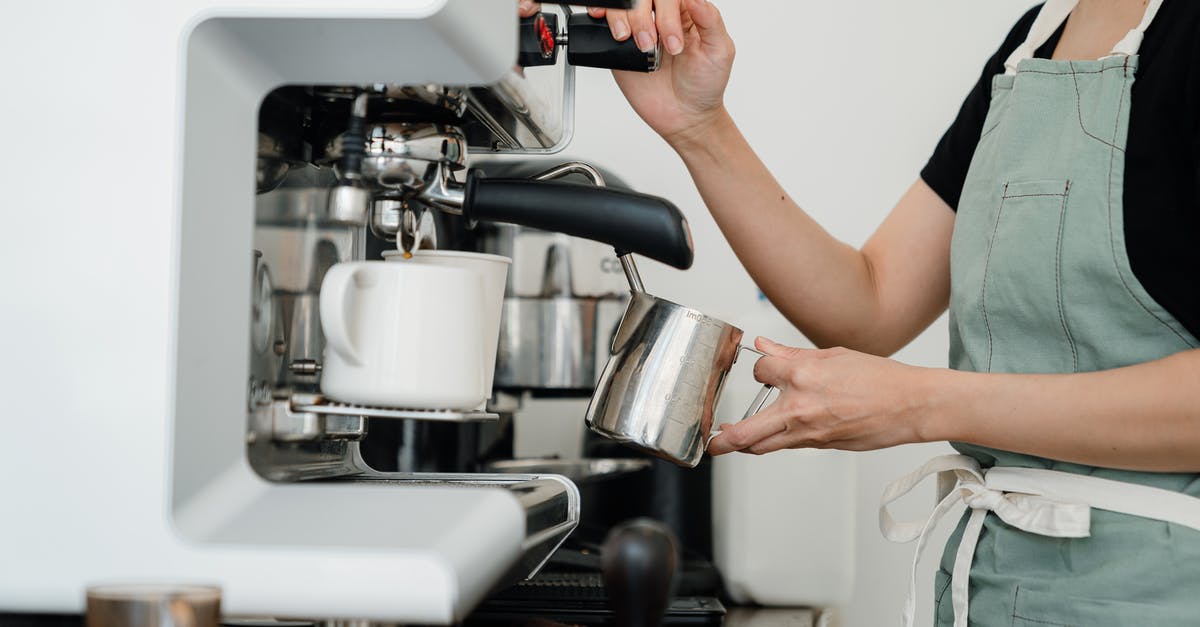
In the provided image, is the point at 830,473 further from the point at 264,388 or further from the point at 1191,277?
the point at 264,388

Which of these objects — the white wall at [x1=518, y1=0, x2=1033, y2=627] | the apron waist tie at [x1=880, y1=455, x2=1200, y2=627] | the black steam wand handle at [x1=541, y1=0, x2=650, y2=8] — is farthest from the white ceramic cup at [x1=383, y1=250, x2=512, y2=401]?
the white wall at [x1=518, y1=0, x2=1033, y2=627]

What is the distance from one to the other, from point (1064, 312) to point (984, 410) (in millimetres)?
98

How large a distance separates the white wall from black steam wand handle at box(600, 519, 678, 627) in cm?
112

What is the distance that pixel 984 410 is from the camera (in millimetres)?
683

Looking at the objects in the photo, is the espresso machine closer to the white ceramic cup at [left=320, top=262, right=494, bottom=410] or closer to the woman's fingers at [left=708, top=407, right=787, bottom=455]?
the white ceramic cup at [left=320, top=262, right=494, bottom=410]

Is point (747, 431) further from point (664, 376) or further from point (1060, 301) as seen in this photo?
point (1060, 301)

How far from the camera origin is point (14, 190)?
43 cm

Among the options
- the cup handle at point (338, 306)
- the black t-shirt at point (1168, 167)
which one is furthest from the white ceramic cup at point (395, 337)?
the black t-shirt at point (1168, 167)

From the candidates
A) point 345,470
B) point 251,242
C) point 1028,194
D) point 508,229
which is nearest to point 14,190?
point 251,242

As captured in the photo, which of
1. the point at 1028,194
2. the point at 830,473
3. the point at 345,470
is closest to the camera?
the point at 345,470

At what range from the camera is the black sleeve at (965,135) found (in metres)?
0.91

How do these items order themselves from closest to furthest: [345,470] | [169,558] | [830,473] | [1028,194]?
[169,558] < [345,470] < [1028,194] < [830,473]

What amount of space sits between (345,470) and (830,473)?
2.25 ft

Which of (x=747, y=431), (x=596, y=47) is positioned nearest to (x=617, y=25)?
(x=596, y=47)
